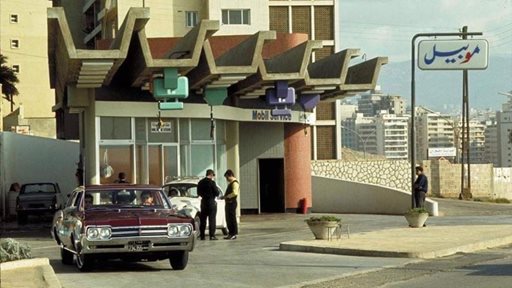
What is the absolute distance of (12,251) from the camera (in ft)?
52.8

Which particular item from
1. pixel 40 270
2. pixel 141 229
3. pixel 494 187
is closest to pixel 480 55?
pixel 141 229

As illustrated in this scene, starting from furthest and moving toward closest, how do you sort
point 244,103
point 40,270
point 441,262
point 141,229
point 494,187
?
point 494,187 < point 244,103 < point 441,262 < point 141,229 < point 40,270

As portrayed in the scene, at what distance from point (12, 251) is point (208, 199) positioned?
1197 cm

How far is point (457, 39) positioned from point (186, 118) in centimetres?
996

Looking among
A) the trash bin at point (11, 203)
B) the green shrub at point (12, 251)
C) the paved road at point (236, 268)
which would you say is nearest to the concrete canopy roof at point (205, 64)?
the paved road at point (236, 268)

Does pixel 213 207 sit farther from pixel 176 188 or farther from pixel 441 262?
pixel 441 262

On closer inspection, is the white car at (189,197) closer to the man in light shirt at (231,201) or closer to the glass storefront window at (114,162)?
the man in light shirt at (231,201)

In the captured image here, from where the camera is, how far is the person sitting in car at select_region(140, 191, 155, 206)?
20391 millimetres

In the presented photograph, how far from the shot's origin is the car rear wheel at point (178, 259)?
64.2ft

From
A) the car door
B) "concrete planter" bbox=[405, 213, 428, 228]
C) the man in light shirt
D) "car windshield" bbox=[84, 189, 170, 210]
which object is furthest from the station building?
"car windshield" bbox=[84, 189, 170, 210]

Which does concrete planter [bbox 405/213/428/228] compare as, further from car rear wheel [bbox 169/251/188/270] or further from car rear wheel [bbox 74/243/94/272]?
car rear wheel [bbox 74/243/94/272]

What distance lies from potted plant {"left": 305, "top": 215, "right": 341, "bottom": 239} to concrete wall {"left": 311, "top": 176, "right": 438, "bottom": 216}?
21037 millimetres

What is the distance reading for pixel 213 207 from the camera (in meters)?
28.0

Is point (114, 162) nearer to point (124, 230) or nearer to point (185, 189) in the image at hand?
point (185, 189)
